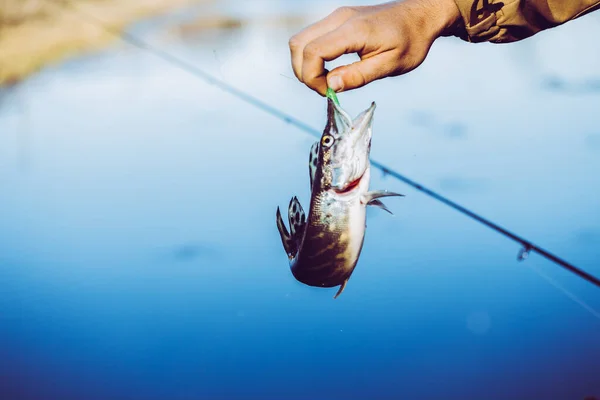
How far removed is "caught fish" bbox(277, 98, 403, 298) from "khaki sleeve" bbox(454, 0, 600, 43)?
0.60 m

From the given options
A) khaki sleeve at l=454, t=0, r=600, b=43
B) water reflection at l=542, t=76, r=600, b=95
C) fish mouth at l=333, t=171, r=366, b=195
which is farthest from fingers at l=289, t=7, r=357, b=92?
water reflection at l=542, t=76, r=600, b=95

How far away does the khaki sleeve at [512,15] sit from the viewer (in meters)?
2.08

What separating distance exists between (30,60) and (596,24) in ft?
35.1

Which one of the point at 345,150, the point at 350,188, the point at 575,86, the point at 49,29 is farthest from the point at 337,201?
the point at 49,29

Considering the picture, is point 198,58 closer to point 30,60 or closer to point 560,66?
point 30,60

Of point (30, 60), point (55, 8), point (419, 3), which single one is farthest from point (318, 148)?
point (55, 8)

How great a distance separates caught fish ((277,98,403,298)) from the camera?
6.12ft

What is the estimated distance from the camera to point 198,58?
11.0 m

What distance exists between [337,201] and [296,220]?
198 millimetres

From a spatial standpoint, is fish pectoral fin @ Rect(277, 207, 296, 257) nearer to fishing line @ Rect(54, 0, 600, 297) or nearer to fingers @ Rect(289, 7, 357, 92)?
fingers @ Rect(289, 7, 357, 92)

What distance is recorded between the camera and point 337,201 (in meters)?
1.93

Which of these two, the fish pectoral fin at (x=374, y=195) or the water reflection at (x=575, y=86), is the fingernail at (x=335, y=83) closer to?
the fish pectoral fin at (x=374, y=195)

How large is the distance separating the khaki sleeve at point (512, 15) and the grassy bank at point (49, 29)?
29.1ft

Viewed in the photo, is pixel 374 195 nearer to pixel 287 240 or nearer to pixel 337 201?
pixel 337 201
